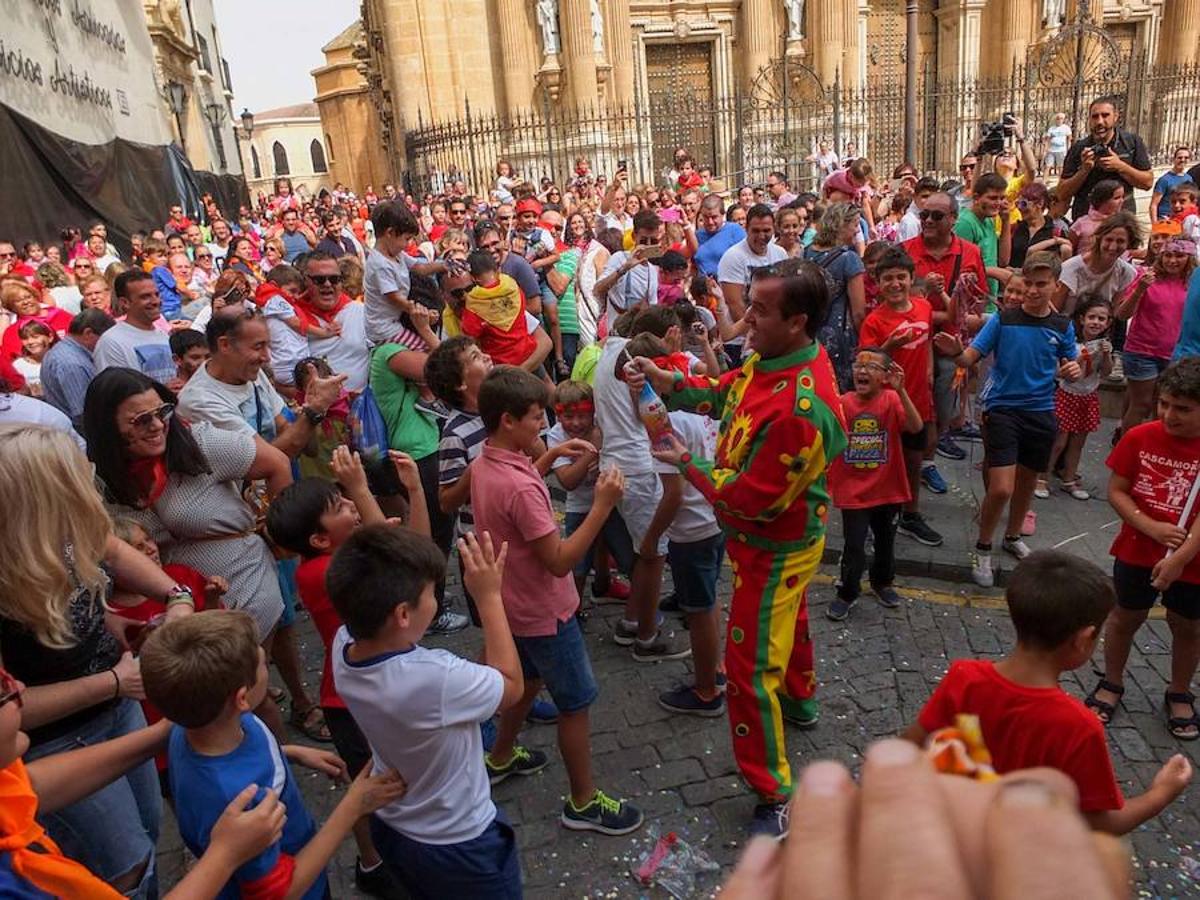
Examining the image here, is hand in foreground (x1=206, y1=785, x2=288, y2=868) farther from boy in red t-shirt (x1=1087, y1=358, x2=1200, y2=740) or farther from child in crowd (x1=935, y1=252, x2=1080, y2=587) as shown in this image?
child in crowd (x1=935, y1=252, x2=1080, y2=587)

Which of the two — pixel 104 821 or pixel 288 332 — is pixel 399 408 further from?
pixel 104 821

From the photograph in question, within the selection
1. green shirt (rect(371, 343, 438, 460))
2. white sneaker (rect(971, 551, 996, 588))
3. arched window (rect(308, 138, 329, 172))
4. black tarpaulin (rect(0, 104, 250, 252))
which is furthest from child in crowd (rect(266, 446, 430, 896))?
arched window (rect(308, 138, 329, 172))

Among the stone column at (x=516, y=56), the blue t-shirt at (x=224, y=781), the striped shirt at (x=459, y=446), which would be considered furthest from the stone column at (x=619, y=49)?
the blue t-shirt at (x=224, y=781)

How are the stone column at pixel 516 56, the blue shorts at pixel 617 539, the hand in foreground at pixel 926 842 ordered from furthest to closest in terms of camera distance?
the stone column at pixel 516 56 → the blue shorts at pixel 617 539 → the hand in foreground at pixel 926 842

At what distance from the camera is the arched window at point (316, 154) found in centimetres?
7931

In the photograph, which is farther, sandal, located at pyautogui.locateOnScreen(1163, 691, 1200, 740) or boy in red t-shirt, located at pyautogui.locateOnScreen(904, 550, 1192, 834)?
sandal, located at pyautogui.locateOnScreen(1163, 691, 1200, 740)

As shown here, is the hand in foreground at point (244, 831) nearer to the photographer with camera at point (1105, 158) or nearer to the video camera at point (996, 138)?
the photographer with camera at point (1105, 158)

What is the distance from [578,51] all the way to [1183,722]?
75.4 ft

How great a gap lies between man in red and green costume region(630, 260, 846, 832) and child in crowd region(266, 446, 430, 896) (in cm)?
120

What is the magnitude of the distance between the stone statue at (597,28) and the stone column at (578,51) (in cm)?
16

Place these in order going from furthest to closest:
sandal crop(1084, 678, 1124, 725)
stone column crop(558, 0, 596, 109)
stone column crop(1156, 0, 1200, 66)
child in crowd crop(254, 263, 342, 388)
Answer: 1. stone column crop(1156, 0, 1200, 66)
2. stone column crop(558, 0, 596, 109)
3. child in crowd crop(254, 263, 342, 388)
4. sandal crop(1084, 678, 1124, 725)

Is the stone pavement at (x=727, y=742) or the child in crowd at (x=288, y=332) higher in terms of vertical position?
the child in crowd at (x=288, y=332)

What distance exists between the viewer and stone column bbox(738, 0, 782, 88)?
24.9m

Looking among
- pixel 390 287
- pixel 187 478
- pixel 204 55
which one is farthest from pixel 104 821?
pixel 204 55
